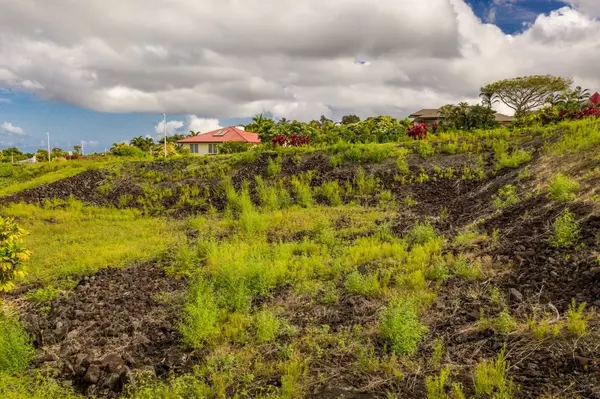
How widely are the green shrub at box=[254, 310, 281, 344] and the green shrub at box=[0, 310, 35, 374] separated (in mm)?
2723

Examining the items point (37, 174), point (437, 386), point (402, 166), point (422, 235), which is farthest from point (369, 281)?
point (37, 174)

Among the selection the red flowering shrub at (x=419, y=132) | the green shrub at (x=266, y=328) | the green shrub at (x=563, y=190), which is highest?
the red flowering shrub at (x=419, y=132)

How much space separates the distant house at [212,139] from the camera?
152 ft

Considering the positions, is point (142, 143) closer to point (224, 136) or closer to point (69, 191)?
point (224, 136)

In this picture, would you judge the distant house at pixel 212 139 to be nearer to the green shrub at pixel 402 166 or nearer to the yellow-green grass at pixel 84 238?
the yellow-green grass at pixel 84 238

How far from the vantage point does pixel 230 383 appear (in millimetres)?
4270

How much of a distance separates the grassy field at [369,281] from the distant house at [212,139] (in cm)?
3322

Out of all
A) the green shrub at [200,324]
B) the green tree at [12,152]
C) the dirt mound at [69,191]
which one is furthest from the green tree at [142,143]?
the green shrub at [200,324]

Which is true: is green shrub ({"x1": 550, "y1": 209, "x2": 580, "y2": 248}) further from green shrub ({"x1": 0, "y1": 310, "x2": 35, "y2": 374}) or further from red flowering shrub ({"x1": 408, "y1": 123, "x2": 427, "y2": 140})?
red flowering shrub ({"x1": 408, "y1": 123, "x2": 427, "y2": 140})

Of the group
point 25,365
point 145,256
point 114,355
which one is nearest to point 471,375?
point 114,355

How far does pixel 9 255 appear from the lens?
6.48 m

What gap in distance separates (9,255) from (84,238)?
4288 mm

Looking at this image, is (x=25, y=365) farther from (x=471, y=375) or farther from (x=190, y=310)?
(x=471, y=375)

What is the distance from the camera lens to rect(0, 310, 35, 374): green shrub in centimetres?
463
